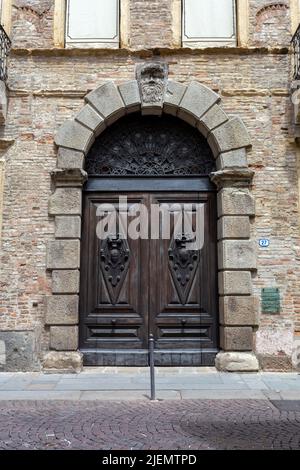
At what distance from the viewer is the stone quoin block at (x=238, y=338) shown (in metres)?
8.80

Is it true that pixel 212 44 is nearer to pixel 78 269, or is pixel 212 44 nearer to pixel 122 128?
pixel 122 128

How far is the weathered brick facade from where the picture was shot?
8992 mm

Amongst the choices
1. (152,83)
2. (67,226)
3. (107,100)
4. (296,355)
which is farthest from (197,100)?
(296,355)

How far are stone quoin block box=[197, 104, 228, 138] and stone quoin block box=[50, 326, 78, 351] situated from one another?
4.72m

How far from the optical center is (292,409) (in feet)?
20.5

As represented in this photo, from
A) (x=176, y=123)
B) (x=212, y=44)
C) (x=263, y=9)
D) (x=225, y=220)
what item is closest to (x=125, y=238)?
(x=225, y=220)

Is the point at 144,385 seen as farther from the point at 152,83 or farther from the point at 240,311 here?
the point at 152,83

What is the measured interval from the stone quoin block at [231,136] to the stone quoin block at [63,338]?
4.54 m

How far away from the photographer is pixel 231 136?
9.37 meters

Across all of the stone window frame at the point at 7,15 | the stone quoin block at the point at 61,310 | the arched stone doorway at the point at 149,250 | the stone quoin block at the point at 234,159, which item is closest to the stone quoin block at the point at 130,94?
the arched stone doorway at the point at 149,250

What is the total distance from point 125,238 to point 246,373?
3441 millimetres

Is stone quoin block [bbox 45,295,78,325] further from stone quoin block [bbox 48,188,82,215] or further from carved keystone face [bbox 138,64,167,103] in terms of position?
carved keystone face [bbox 138,64,167,103]

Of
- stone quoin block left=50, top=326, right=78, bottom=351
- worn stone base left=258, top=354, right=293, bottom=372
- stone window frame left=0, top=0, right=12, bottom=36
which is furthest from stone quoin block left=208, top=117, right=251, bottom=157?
stone window frame left=0, top=0, right=12, bottom=36

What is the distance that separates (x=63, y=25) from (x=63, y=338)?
21.2ft
